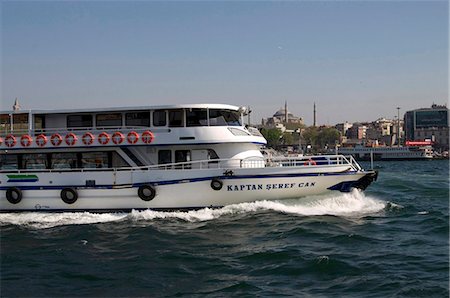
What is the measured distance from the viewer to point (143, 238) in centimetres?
1470

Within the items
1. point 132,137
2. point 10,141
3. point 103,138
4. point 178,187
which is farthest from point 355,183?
point 10,141

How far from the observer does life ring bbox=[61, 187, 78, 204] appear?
1830 centimetres

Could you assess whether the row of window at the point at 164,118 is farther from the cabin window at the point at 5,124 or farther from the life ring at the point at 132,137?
the cabin window at the point at 5,124

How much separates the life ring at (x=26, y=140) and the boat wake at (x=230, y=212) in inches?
109

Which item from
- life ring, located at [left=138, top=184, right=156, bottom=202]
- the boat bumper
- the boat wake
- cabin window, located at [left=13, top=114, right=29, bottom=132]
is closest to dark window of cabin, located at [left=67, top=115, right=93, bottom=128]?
cabin window, located at [left=13, top=114, right=29, bottom=132]

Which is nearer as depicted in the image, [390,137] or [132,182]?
[132,182]

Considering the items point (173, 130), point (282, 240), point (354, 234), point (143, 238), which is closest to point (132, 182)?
point (173, 130)

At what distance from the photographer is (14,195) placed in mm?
18656

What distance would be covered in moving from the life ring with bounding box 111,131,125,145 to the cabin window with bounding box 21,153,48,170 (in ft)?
9.90

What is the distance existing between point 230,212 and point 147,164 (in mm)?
3810

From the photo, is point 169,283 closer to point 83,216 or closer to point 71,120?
point 83,216

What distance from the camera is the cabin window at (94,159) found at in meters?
19.4

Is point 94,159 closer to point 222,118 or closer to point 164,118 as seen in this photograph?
point 164,118

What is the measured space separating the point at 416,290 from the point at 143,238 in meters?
7.81
